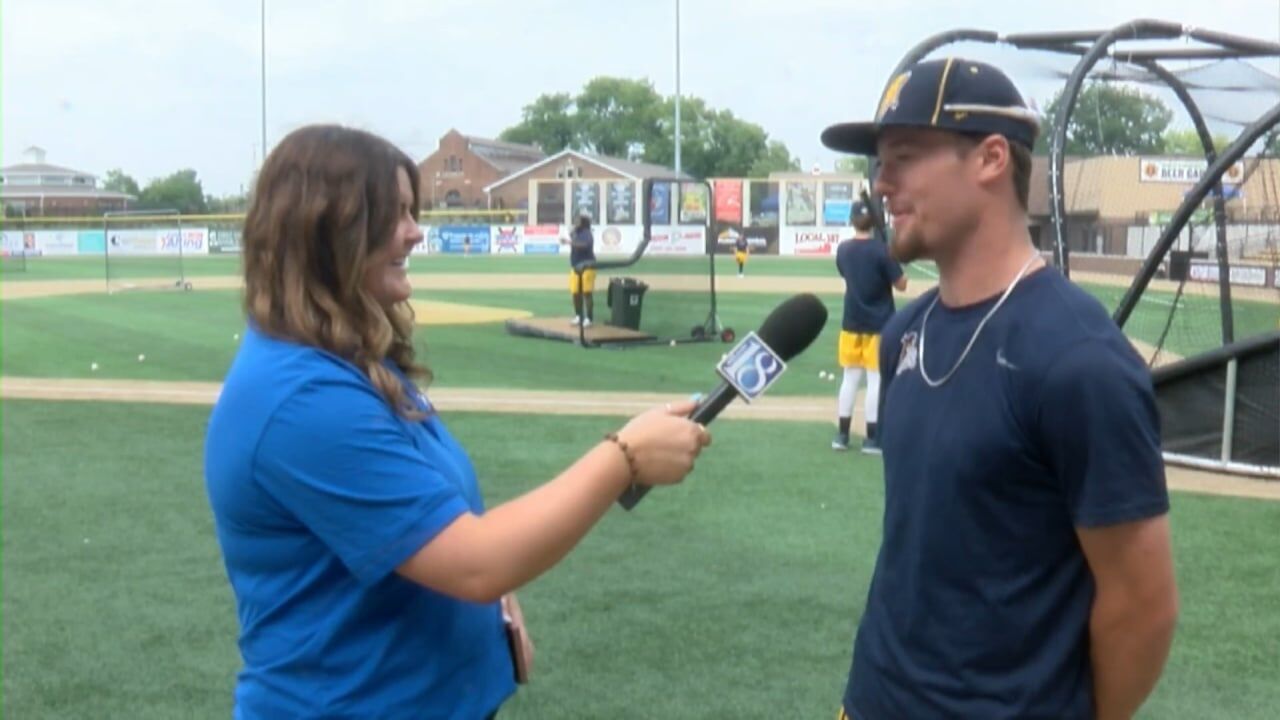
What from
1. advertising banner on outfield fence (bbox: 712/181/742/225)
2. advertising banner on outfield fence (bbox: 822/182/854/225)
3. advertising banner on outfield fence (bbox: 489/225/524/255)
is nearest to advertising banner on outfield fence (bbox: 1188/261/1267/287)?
advertising banner on outfield fence (bbox: 822/182/854/225)

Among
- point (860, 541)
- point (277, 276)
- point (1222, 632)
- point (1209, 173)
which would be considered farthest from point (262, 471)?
point (1209, 173)

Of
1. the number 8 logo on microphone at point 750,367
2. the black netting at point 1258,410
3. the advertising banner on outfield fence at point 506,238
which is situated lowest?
the black netting at point 1258,410

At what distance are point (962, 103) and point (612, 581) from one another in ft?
16.6

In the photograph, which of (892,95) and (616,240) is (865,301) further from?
(616,240)

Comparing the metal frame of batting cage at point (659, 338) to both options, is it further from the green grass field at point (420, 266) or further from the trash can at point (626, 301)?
the green grass field at point (420, 266)

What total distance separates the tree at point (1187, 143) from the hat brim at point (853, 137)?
10.9m

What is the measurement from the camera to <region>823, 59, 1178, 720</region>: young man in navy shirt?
2248 millimetres

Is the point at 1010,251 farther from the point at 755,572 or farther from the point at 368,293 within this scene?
the point at 755,572

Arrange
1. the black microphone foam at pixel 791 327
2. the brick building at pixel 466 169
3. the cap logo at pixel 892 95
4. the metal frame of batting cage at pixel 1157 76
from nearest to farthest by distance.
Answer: the cap logo at pixel 892 95 → the black microphone foam at pixel 791 327 → the metal frame of batting cage at pixel 1157 76 → the brick building at pixel 466 169

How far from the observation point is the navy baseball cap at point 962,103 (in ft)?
8.11

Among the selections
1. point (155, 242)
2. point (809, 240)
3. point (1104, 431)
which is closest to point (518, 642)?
point (1104, 431)

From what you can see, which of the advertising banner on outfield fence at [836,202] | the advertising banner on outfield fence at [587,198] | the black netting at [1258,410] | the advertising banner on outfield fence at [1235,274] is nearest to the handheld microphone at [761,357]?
the black netting at [1258,410]

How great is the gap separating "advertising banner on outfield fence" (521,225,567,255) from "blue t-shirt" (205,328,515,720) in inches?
2205

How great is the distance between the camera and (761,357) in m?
2.74
